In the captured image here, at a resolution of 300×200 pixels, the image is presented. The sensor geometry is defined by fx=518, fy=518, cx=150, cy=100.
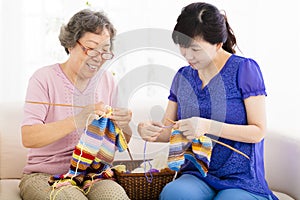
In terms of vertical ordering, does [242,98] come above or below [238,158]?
above

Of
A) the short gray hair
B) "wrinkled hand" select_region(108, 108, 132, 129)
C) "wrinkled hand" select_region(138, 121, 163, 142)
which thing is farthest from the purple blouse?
the short gray hair

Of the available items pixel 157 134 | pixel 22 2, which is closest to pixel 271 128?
pixel 157 134

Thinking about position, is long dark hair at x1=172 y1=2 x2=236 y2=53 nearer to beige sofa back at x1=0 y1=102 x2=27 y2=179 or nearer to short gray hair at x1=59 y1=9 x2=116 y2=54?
short gray hair at x1=59 y1=9 x2=116 y2=54

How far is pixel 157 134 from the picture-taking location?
6.55 ft

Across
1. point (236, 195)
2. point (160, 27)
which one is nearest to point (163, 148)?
point (236, 195)

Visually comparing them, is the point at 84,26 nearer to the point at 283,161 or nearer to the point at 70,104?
the point at 70,104

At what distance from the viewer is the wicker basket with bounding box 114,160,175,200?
2047 millimetres

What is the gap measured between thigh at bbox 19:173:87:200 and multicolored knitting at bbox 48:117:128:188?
31 millimetres

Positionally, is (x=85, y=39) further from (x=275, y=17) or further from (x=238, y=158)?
(x=275, y=17)

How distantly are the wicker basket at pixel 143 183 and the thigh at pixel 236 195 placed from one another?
0.26 metres

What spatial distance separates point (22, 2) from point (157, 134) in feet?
6.64

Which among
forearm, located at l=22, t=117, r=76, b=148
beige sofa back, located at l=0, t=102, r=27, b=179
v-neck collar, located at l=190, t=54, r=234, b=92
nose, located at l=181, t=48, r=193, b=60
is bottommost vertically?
beige sofa back, located at l=0, t=102, r=27, b=179

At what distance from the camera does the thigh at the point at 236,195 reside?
1898 mm

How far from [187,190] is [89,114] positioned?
0.47 m
